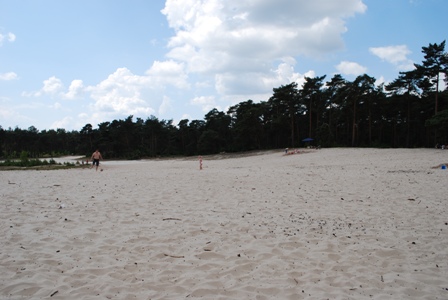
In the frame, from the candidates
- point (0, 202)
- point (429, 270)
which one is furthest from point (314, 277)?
point (0, 202)

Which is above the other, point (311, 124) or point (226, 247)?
point (311, 124)

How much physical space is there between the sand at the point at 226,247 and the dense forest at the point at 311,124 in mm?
36158

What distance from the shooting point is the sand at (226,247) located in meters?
3.92

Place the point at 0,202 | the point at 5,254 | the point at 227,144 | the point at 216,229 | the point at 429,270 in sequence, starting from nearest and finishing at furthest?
the point at 429,270, the point at 5,254, the point at 216,229, the point at 0,202, the point at 227,144

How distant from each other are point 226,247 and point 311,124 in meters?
58.8

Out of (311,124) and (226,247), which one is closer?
(226,247)

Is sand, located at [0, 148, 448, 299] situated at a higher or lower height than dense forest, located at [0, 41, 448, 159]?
lower

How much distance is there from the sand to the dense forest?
1424 inches

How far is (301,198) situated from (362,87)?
43282 millimetres

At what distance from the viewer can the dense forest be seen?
144ft

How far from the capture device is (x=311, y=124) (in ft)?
199

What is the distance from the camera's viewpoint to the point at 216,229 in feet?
21.0

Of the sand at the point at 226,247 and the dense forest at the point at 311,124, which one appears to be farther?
the dense forest at the point at 311,124

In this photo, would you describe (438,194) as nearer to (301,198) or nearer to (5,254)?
(301,198)
